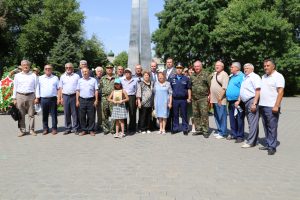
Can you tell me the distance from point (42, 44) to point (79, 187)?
3985 cm

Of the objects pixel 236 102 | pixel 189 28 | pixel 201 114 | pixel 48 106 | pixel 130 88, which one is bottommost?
pixel 201 114

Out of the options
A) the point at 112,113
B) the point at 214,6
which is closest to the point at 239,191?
the point at 112,113

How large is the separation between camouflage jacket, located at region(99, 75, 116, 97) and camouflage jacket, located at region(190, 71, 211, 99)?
2.08 m

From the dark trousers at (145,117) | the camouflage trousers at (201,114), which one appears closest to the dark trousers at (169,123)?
the dark trousers at (145,117)

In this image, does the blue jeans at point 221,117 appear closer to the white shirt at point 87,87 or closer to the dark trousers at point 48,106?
the white shirt at point 87,87

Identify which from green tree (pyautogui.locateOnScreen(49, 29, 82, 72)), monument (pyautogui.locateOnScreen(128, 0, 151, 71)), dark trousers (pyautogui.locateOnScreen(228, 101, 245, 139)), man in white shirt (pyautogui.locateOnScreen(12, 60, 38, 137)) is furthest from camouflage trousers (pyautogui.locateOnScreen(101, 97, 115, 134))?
green tree (pyautogui.locateOnScreen(49, 29, 82, 72))

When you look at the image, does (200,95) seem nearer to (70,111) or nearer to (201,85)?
(201,85)

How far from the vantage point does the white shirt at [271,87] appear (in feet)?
23.8

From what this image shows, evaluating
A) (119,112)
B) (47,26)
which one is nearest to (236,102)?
(119,112)

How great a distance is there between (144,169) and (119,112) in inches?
132

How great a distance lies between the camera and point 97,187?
5.23m

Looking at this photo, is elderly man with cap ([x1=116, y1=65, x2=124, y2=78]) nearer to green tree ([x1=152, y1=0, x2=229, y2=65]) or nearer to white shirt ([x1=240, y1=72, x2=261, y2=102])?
white shirt ([x1=240, y1=72, x2=261, y2=102])

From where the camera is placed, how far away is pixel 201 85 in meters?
9.29

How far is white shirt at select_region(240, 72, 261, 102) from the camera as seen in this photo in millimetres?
7937
